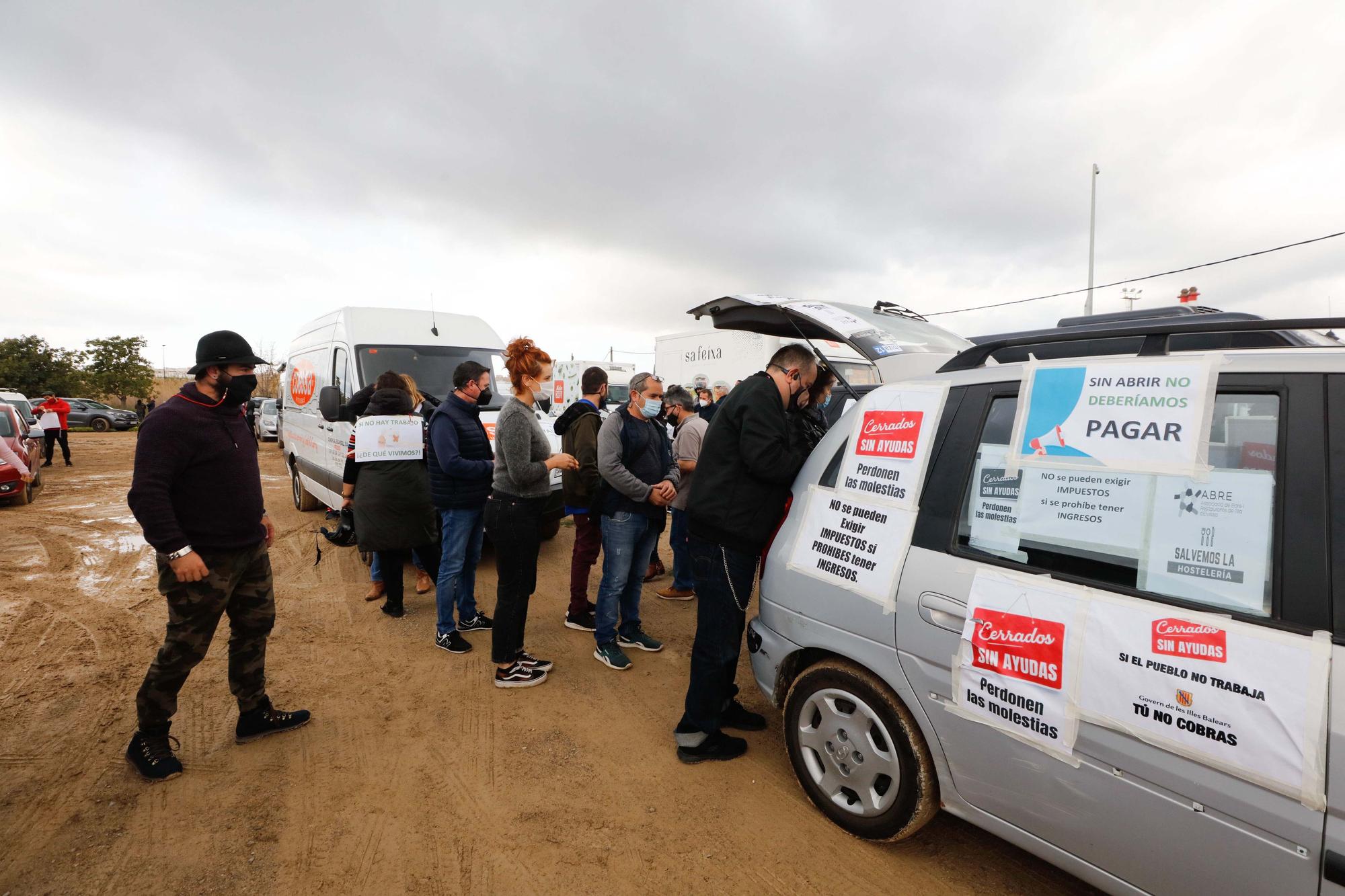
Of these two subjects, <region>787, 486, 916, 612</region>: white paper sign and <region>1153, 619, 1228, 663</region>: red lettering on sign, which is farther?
<region>787, 486, 916, 612</region>: white paper sign

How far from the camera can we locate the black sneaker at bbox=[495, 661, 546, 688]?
3803 mm

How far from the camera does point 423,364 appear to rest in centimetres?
707

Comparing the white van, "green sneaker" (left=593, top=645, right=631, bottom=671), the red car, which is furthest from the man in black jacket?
the red car

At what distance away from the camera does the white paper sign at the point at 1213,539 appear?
1.56 m

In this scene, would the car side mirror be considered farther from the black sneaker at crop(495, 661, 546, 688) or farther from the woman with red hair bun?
the black sneaker at crop(495, 661, 546, 688)

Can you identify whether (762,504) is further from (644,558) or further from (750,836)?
(644,558)

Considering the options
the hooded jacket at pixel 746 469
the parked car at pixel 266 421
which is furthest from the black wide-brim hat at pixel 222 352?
the parked car at pixel 266 421

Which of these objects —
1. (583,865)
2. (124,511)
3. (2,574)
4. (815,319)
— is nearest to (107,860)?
(583,865)

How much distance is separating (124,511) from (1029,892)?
11694mm

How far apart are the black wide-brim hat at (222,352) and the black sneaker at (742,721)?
115 inches

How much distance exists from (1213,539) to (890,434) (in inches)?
40.0

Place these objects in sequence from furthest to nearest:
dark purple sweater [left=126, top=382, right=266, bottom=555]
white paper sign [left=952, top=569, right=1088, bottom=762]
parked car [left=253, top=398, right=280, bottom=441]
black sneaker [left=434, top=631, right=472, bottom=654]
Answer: parked car [left=253, top=398, right=280, bottom=441]
black sneaker [left=434, top=631, right=472, bottom=654]
dark purple sweater [left=126, top=382, right=266, bottom=555]
white paper sign [left=952, top=569, right=1088, bottom=762]

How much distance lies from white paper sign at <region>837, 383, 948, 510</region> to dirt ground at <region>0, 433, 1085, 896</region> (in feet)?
4.69

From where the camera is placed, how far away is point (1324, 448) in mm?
1518
